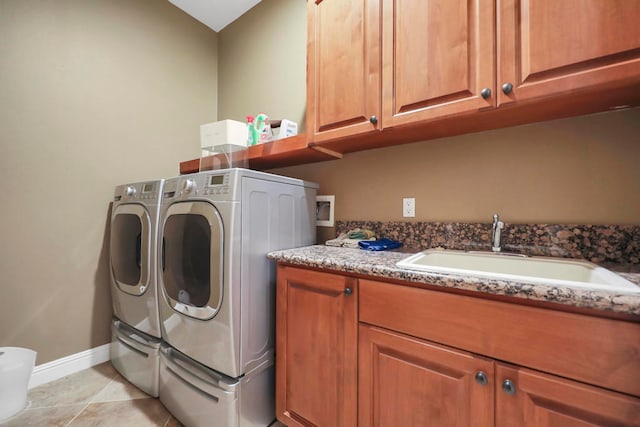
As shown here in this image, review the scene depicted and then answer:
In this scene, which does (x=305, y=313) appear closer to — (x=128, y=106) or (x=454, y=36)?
(x=454, y=36)

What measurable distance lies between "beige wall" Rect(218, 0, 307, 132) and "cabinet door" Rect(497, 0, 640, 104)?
1.42 meters

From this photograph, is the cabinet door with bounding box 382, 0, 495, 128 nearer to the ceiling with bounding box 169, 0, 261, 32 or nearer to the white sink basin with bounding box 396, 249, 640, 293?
the white sink basin with bounding box 396, 249, 640, 293

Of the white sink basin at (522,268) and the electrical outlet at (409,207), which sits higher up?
the electrical outlet at (409,207)

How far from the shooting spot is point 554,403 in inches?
27.5

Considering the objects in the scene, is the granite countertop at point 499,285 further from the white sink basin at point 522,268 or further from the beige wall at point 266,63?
the beige wall at point 266,63

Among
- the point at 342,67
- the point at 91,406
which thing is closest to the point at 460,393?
the point at 342,67

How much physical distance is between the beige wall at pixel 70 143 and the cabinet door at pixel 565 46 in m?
2.51

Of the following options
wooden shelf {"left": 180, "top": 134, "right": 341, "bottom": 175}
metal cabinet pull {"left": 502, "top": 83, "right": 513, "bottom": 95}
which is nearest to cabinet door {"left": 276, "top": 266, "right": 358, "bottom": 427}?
wooden shelf {"left": 180, "top": 134, "right": 341, "bottom": 175}

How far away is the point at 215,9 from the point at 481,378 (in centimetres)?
327

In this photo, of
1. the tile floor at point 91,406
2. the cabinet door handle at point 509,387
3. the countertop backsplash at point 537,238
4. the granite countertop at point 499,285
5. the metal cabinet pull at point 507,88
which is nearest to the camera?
the granite countertop at point 499,285

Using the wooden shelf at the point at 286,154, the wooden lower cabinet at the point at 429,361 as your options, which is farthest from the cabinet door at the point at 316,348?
the wooden shelf at the point at 286,154

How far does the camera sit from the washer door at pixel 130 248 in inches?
65.6

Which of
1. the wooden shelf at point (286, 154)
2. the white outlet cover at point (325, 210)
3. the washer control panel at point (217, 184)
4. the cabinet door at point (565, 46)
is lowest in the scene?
the white outlet cover at point (325, 210)

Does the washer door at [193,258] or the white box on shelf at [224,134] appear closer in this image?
the washer door at [193,258]
